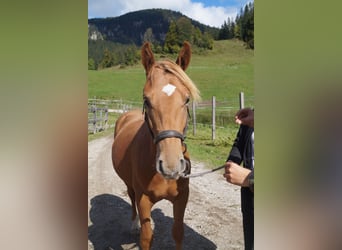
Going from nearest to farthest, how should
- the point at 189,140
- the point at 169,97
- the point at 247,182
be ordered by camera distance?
the point at 247,182 → the point at 169,97 → the point at 189,140

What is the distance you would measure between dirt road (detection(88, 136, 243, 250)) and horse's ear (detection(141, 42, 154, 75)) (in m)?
0.32

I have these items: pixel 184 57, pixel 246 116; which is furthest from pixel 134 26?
pixel 246 116

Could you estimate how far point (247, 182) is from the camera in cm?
69

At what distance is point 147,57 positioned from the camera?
876 millimetres

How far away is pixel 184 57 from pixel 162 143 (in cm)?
27

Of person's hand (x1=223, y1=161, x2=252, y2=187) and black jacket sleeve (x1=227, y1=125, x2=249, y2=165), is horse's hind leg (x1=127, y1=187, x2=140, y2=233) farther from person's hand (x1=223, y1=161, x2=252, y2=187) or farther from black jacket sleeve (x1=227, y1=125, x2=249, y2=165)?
person's hand (x1=223, y1=161, x2=252, y2=187)

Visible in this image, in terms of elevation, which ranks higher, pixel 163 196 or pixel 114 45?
pixel 114 45

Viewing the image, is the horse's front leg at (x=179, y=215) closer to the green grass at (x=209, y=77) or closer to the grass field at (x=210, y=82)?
the grass field at (x=210, y=82)

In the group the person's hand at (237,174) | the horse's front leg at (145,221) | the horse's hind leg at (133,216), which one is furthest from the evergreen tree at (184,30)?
the horse's hind leg at (133,216)

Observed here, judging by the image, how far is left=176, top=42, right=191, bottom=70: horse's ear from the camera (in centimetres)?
82

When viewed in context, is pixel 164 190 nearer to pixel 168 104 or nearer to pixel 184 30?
pixel 168 104
